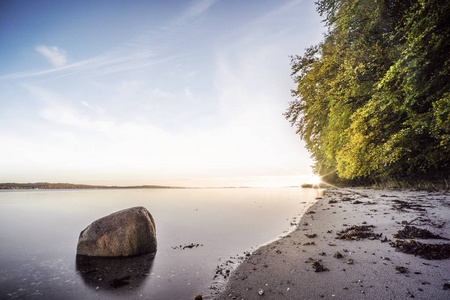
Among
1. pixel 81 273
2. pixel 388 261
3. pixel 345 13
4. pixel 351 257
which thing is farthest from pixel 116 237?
pixel 345 13

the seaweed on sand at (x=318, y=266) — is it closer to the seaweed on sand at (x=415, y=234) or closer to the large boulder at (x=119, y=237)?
the seaweed on sand at (x=415, y=234)

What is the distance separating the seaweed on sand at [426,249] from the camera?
4.33m

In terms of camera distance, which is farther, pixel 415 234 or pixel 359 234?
pixel 359 234

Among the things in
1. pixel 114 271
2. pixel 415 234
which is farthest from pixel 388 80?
pixel 114 271

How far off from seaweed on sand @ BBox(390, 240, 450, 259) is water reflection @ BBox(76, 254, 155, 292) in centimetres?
691

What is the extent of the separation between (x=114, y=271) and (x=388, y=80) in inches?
438

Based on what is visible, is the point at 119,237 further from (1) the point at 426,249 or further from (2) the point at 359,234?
(1) the point at 426,249

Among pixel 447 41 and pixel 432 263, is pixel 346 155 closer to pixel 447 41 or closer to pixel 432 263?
pixel 447 41

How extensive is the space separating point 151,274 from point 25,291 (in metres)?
3.18

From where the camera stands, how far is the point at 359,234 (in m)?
6.51

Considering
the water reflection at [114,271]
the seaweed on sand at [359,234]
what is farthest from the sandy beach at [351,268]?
the water reflection at [114,271]

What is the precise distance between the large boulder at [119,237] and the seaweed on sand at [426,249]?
8.20m

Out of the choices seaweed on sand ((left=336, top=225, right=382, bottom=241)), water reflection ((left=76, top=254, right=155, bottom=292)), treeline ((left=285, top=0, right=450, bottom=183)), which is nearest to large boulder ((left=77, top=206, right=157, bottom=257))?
water reflection ((left=76, top=254, right=155, bottom=292))

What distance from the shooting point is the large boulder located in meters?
7.08
